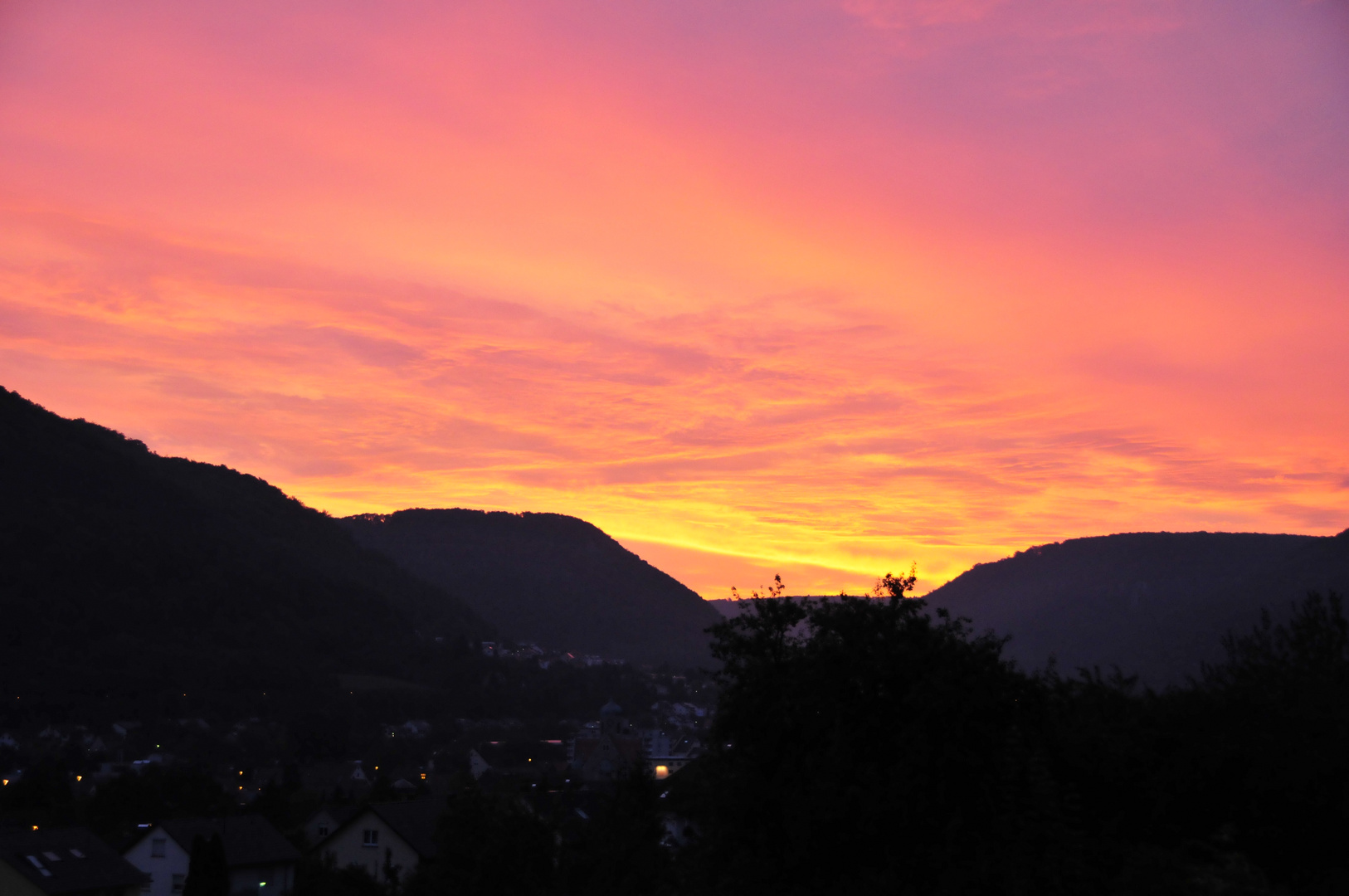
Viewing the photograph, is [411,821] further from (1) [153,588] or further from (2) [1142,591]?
(1) [153,588]

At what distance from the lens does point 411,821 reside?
1583 inches

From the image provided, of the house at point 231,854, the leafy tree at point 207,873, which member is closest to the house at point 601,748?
the house at point 231,854

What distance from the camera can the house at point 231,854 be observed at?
39.1 m

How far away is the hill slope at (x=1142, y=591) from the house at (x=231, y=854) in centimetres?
3532

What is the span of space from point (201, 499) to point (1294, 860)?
548ft

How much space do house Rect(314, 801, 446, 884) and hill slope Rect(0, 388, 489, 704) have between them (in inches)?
3391

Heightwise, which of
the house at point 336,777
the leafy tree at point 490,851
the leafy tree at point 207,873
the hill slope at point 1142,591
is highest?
the hill slope at point 1142,591

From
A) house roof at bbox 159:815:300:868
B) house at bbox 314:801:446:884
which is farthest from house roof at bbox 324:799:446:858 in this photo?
house roof at bbox 159:815:300:868

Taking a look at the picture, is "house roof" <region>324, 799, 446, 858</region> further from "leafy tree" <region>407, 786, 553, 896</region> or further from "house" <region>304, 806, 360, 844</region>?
"leafy tree" <region>407, 786, 553, 896</region>

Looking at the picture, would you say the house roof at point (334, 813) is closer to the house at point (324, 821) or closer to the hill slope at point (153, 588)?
the house at point (324, 821)

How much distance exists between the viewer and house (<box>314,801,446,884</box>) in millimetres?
38375

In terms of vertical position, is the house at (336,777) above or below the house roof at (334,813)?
below

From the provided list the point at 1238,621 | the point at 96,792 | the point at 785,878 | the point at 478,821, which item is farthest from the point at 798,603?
the point at 1238,621

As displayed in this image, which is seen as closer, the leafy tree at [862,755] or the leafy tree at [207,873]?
the leafy tree at [862,755]
